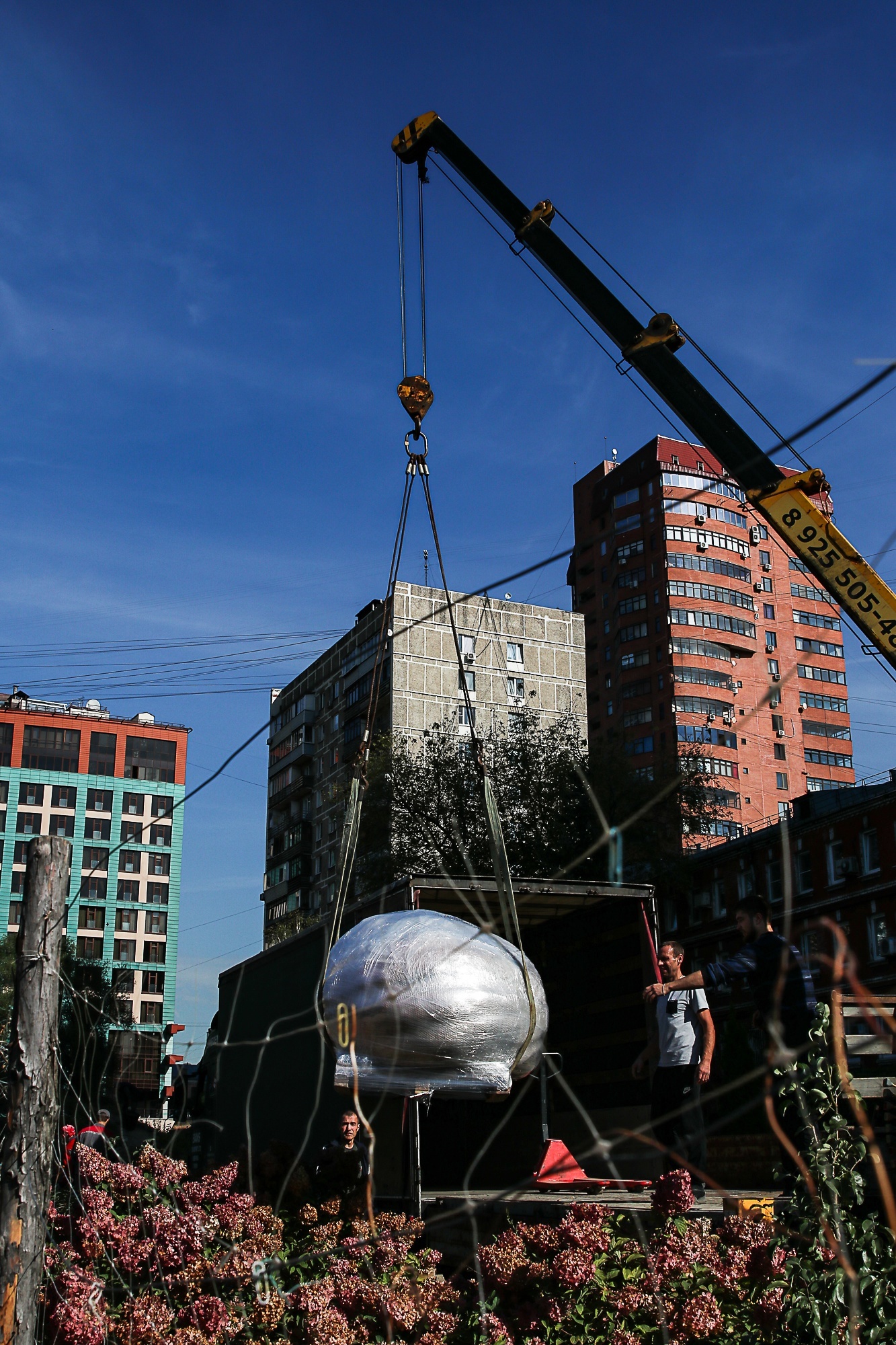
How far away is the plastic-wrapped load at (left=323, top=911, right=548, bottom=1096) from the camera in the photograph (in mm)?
7543

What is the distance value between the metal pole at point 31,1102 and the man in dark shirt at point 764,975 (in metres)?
3.70

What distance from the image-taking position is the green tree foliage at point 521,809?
114ft

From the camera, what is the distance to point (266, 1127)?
1270 cm

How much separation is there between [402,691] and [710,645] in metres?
19.6

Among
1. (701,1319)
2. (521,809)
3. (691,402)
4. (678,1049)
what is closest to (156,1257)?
(701,1319)

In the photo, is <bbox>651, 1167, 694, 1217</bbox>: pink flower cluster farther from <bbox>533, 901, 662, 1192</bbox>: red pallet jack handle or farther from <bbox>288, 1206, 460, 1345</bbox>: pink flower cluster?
<bbox>288, 1206, 460, 1345</bbox>: pink flower cluster

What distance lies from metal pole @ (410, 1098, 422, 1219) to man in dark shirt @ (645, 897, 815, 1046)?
2.29 meters

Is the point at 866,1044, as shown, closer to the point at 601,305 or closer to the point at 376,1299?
the point at 376,1299

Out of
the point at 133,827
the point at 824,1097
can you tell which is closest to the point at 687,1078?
the point at 824,1097

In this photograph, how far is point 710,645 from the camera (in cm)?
6812

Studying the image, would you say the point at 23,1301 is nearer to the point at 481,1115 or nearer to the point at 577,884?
the point at 577,884

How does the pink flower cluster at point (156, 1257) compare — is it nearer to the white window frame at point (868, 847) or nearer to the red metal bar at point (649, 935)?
the red metal bar at point (649, 935)

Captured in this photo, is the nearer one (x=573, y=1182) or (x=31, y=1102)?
(x=31, y=1102)

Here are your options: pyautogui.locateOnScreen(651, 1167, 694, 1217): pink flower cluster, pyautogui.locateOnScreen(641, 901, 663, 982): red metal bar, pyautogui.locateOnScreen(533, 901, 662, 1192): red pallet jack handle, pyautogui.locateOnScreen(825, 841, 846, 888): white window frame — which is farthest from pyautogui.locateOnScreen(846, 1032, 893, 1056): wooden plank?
pyautogui.locateOnScreen(825, 841, 846, 888): white window frame
